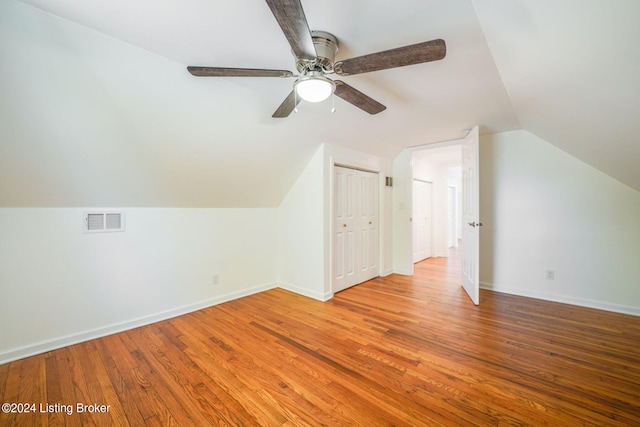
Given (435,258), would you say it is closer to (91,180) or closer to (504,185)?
(504,185)

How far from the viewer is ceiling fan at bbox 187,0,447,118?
3.87 ft

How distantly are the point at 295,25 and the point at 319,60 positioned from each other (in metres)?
0.40

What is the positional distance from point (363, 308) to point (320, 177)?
1709 millimetres

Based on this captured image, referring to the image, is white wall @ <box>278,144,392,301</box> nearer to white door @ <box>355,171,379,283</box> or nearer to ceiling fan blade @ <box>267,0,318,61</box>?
white door @ <box>355,171,379,283</box>

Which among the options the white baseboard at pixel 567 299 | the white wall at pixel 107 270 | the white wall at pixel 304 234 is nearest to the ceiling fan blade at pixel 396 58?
the white wall at pixel 304 234

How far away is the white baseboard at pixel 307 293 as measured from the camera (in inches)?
130

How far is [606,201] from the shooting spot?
2986 mm

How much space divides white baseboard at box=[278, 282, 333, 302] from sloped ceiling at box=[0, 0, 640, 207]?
1734 mm

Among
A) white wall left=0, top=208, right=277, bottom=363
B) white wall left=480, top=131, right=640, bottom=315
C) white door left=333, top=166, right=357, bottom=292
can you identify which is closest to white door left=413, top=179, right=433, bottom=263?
white wall left=480, top=131, right=640, bottom=315

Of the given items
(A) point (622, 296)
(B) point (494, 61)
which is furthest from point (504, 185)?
(B) point (494, 61)

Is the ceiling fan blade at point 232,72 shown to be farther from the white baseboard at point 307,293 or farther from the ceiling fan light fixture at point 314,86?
the white baseboard at point 307,293

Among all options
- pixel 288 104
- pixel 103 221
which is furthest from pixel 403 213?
pixel 103 221

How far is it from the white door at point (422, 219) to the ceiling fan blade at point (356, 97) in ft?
13.1

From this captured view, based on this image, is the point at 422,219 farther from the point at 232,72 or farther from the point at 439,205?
the point at 232,72
